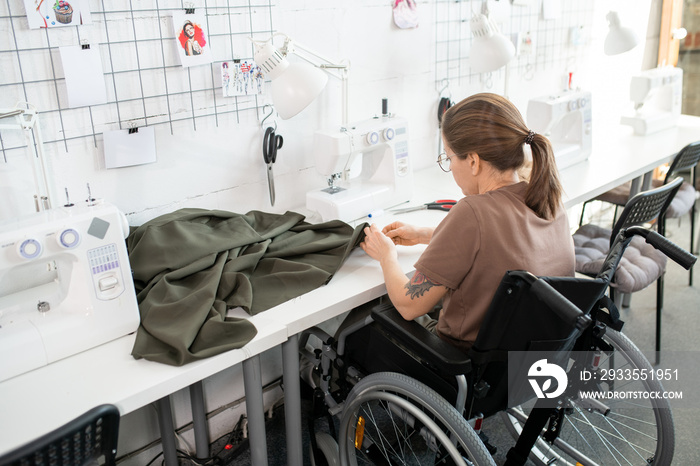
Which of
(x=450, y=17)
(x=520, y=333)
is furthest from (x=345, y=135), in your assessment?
(x=450, y=17)

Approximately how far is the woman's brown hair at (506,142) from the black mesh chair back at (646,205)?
645 millimetres

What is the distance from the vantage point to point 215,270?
1.56m

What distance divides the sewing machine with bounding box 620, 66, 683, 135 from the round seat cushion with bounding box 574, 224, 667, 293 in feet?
3.17

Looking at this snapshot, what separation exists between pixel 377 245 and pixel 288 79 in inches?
20.8

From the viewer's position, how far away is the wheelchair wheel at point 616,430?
1571 mm

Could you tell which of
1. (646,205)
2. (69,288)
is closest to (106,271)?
(69,288)

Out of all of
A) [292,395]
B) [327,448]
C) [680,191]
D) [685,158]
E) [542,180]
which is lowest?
[327,448]

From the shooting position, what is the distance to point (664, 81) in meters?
3.17

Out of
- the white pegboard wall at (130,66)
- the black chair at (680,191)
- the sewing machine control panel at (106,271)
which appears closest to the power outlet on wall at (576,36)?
the black chair at (680,191)

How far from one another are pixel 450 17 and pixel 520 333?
177 cm

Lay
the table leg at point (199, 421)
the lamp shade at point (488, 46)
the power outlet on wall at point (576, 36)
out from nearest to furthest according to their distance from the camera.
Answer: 1. the table leg at point (199, 421)
2. the lamp shade at point (488, 46)
3. the power outlet on wall at point (576, 36)

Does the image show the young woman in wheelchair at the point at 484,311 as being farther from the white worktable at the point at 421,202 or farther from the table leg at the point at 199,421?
the table leg at the point at 199,421

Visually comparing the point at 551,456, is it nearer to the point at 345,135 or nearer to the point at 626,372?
the point at 626,372

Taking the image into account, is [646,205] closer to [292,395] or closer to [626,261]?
[626,261]
